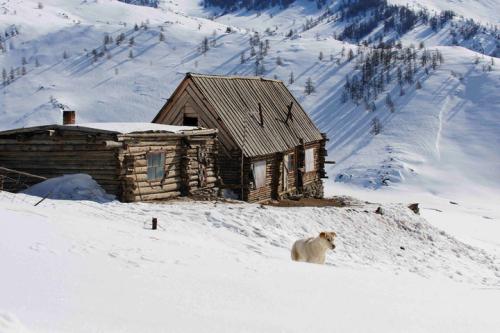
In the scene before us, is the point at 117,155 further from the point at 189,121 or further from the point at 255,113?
the point at 255,113

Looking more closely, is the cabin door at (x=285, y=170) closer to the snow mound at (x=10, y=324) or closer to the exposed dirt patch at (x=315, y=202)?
the exposed dirt patch at (x=315, y=202)

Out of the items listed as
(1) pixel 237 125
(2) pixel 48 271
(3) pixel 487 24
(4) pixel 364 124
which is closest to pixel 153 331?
(2) pixel 48 271

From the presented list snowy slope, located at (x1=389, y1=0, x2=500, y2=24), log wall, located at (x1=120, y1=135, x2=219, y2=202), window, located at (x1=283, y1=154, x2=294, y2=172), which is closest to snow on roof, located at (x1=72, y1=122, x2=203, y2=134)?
log wall, located at (x1=120, y1=135, x2=219, y2=202)

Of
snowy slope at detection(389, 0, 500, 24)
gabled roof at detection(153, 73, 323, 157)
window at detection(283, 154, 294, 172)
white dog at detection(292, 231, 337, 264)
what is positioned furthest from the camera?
snowy slope at detection(389, 0, 500, 24)

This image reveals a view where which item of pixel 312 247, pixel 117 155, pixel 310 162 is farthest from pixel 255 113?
pixel 312 247

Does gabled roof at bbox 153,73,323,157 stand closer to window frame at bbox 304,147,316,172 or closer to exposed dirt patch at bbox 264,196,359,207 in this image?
window frame at bbox 304,147,316,172

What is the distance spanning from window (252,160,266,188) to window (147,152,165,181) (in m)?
4.61

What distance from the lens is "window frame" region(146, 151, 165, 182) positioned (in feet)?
75.0

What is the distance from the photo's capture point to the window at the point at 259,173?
26969mm

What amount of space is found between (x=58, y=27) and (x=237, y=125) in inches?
2867

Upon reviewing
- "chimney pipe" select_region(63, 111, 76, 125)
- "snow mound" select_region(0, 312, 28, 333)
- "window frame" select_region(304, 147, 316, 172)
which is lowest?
"window frame" select_region(304, 147, 316, 172)

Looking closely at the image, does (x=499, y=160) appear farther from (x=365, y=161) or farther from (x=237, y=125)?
(x=237, y=125)

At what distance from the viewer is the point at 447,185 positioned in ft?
156

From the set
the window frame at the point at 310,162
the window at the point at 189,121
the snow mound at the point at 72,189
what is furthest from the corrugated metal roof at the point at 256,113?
the snow mound at the point at 72,189
